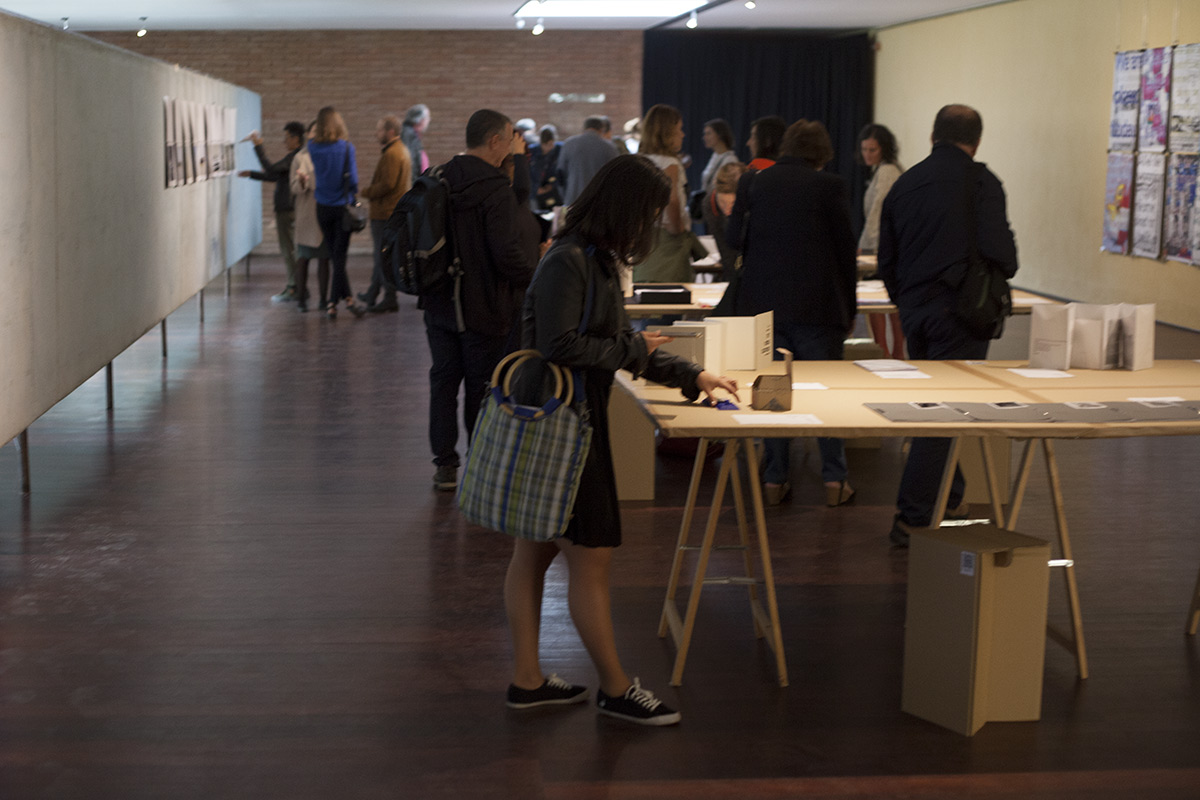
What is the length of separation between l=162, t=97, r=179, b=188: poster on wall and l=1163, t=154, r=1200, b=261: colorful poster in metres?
7.36

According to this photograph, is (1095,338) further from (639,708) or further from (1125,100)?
(1125,100)

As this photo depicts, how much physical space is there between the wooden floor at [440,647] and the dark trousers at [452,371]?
0.81 feet

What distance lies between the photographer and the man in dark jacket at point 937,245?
179 inches

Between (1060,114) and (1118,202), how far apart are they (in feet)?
5.15

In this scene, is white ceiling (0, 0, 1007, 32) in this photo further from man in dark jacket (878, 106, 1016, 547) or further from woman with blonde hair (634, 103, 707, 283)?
man in dark jacket (878, 106, 1016, 547)

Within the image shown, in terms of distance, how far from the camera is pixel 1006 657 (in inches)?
129

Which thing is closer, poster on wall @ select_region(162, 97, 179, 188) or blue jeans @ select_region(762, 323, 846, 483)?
blue jeans @ select_region(762, 323, 846, 483)

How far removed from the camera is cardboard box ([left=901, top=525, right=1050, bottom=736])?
3.20m

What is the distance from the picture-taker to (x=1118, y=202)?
11414mm

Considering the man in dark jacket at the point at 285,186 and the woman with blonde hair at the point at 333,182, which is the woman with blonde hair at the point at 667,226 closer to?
the woman with blonde hair at the point at 333,182

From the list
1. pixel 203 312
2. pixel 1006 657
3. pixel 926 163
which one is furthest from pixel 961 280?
pixel 203 312

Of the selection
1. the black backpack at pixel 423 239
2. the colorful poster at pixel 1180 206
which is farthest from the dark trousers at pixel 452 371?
the colorful poster at pixel 1180 206

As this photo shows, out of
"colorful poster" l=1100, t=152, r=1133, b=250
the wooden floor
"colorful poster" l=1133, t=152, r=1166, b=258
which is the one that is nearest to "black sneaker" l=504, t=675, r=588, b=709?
the wooden floor

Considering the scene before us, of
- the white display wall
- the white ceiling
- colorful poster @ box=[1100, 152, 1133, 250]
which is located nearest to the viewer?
the white display wall
